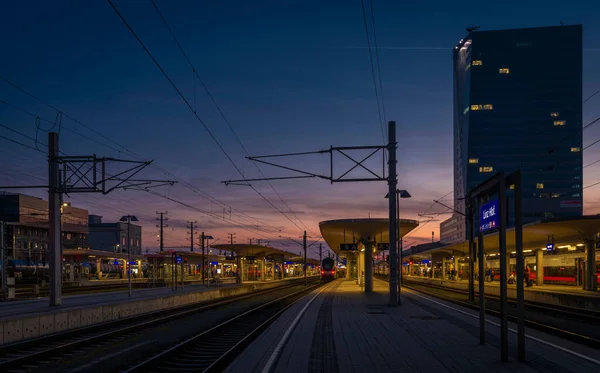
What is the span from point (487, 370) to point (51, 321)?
14.1 meters

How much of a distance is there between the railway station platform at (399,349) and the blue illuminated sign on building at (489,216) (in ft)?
8.72

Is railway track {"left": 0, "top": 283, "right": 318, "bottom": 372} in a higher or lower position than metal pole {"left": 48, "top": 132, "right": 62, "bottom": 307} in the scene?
lower

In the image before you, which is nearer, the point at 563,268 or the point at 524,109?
the point at 563,268

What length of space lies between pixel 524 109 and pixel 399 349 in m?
197

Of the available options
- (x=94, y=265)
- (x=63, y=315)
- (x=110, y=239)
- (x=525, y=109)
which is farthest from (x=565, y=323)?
(x=525, y=109)

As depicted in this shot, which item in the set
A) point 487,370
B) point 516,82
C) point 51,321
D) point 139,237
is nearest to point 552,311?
point 487,370

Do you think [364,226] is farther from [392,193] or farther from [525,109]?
[525,109]

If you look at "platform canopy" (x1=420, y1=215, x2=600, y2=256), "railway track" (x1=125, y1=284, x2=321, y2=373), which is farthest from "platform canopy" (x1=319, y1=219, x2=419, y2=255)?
"railway track" (x1=125, y1=284, x2=321, y2=373)

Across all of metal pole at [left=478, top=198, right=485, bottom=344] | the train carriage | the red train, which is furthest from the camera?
the train carriage

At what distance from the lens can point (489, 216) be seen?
11875 millimetres

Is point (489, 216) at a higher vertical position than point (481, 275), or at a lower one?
higher

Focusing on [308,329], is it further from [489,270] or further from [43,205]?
[43,205]

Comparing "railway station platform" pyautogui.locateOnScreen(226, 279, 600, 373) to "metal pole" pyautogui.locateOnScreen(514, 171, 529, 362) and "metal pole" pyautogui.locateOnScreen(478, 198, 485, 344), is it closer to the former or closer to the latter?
"metal pole" pyautogui.locateOnScreen(478, 198, 485, 344)

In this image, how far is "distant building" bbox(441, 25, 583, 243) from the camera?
18700 cm
